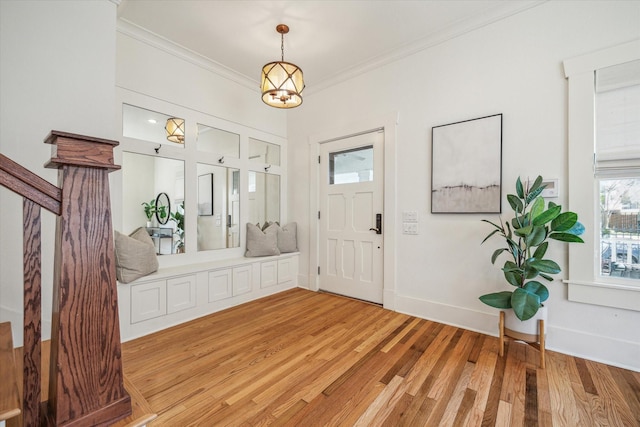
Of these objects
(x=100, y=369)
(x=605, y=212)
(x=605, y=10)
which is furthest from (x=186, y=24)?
(x=605, y=212)

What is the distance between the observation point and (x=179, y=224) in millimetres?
3123

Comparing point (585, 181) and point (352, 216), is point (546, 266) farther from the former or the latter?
point (352, 216)

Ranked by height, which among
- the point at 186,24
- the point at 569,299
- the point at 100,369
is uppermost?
the point at 186,24

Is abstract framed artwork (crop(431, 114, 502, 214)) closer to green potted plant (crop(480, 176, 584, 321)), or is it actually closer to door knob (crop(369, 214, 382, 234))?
green potted plant (crop(480, 176, 584, 321))

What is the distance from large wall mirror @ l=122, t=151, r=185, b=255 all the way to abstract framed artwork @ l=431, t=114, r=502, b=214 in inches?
114

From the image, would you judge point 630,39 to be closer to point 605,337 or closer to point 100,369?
point 605,337

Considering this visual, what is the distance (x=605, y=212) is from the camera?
2.15 metres

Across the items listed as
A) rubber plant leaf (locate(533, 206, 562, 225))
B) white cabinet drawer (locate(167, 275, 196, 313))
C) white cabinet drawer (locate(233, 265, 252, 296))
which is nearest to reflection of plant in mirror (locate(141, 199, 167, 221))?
white cabinet drawer (locate(167, 275, 196, 313))

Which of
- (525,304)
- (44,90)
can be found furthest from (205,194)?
(525,304)

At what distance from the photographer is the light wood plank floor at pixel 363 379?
5.13 feet

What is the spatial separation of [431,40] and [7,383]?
396 cm

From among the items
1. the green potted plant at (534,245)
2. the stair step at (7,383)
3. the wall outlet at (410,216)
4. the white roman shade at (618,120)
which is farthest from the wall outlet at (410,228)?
the stair step at (7,383)

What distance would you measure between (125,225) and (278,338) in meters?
1.90

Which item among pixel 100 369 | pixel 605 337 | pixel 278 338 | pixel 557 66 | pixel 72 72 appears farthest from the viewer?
pixel 278 338
